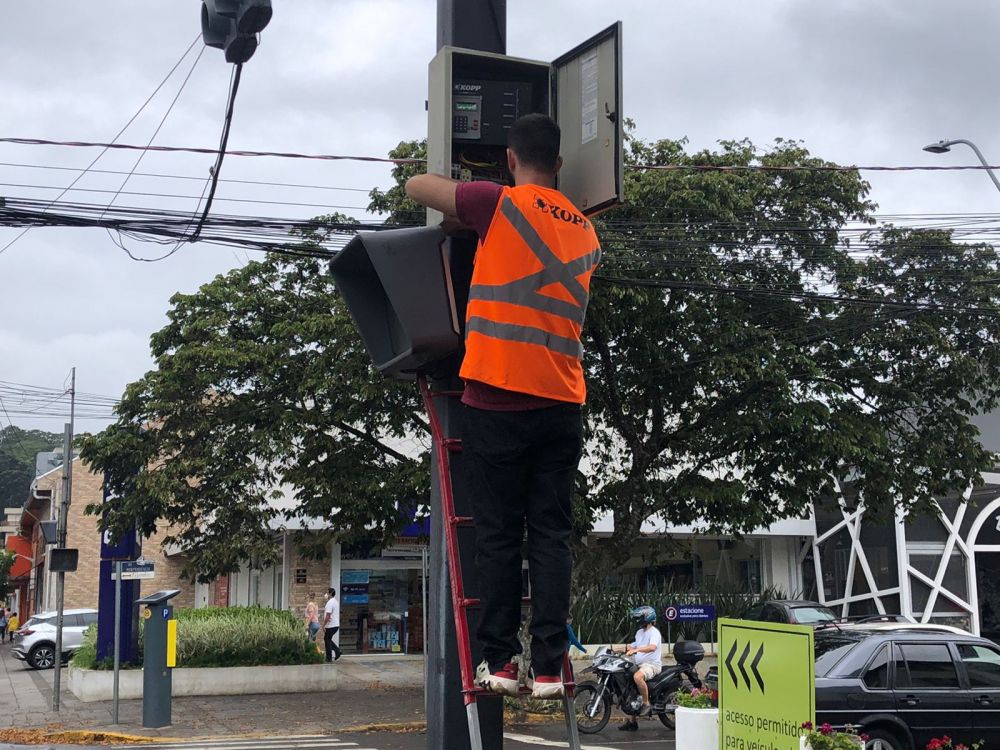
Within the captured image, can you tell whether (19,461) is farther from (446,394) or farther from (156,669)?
(446,394)

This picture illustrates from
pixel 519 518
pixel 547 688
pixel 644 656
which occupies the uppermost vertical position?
pixel 519 518

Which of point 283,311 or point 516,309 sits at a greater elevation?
point 283,311

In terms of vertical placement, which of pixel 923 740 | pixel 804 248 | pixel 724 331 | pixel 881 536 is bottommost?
pixel 923 740

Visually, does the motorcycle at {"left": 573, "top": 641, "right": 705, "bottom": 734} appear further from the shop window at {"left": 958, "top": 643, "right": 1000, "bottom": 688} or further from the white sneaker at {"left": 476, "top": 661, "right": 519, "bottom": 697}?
the white sneaker at {"left": 476, "top": 661, "right": 519, "bottom": 697}

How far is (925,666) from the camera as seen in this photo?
1303 cm

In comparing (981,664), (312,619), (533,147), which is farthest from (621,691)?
(533,147)

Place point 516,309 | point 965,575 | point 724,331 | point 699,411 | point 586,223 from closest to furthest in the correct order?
point 516,309
point 586,223
point 724,331
point 699,411
point 965,575

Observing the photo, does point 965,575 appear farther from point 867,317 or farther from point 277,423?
point 277,423

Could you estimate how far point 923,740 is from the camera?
12570 millimetres

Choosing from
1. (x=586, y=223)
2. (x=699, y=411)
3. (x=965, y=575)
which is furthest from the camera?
(x=965, y=575)

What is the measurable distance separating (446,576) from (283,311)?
15402mm

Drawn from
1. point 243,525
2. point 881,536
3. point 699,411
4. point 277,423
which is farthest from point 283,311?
point 881,536

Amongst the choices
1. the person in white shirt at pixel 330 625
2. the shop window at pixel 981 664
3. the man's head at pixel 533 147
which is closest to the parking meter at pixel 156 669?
the person in white shirt at pixel 330 625

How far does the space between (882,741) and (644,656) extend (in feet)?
17.7
